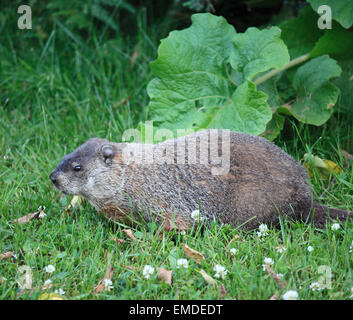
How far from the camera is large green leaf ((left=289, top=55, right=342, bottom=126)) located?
4.81 meters

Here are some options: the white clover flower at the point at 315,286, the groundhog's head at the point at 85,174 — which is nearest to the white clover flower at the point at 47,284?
the groundhog's head at the point at 85,174

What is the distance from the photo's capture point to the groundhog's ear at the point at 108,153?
4250 millimetres

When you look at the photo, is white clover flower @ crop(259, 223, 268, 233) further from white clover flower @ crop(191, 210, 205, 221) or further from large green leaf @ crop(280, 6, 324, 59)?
large green leaf @ crop(280, 6, 324, 59)

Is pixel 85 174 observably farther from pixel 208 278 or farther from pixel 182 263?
pixel 208 278

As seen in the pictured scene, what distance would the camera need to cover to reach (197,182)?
13.5 ft

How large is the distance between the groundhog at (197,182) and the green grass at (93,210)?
15 centimetres

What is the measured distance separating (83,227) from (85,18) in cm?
360

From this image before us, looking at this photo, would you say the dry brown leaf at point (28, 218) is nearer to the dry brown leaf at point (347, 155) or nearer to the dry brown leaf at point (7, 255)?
the dry brown leaf at point (7, 255)

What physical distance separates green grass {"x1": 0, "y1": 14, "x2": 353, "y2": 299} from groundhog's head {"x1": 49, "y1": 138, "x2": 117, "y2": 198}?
0.79ft

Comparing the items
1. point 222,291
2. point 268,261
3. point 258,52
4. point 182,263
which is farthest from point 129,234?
point 258,52

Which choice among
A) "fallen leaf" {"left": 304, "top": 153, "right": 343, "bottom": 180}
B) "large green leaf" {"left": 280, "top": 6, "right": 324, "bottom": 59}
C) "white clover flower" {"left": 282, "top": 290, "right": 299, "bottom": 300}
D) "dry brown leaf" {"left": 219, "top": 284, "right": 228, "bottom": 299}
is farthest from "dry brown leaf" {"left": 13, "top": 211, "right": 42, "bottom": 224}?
"large green leaf" {"left": 280, "top": 6, "right": 324, "bottom": 59}

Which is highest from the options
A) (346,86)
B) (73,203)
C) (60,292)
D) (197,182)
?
(346,86)

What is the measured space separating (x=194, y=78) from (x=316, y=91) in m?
1.21

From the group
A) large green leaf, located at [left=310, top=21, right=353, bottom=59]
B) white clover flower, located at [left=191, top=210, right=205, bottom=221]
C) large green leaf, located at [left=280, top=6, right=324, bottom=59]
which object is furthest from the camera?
large green leaf, located at [left=280, top=6, right=324, bottom=59]
